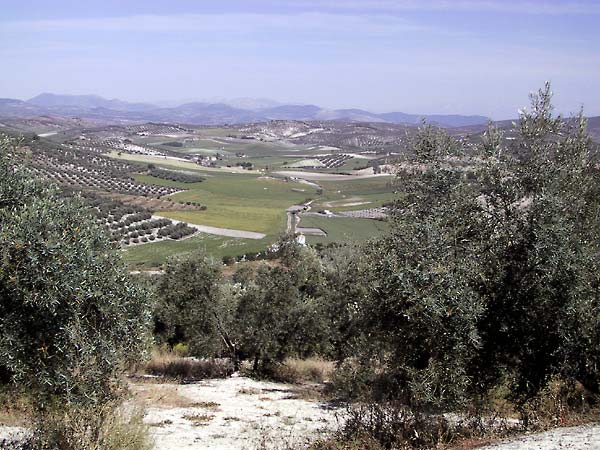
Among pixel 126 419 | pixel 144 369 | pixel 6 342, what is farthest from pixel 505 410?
pixel 144 369

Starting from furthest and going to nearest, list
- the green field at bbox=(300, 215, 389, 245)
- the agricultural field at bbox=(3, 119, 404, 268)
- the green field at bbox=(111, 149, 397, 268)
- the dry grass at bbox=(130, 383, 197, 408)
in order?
1. the agricultural field at bbox=(3, 119, 404, 268)
2. the green field at bbox=(300, 215, 389, 245)
3. the green field at bbox=(111, 149, 397, 268)
4. the dry grass at bbox=(130, 383, 197, 408)

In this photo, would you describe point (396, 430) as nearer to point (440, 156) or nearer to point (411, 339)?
point (411, 339)

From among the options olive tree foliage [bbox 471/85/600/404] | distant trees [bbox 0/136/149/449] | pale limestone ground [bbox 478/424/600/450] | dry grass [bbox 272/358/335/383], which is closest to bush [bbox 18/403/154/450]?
distant trees [bbox 0/136/149/449]

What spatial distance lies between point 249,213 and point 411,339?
10320 centimetres

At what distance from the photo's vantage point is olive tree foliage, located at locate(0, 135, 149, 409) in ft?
30.5

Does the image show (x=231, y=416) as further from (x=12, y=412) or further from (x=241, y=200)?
(x=241, y=200)

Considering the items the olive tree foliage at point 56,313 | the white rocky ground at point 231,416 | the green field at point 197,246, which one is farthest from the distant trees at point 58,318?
the green field at point 197,246

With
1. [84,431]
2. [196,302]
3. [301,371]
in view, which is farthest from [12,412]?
[301,371]

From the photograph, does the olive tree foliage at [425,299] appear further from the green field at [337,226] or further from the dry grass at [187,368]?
the green field at [337,226]

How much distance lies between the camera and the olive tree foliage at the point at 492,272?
1122 centimetres

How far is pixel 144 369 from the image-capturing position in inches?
1091

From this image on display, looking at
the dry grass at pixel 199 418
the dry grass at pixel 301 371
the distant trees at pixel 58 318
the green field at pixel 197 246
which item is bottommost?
the green field at pixel 197 246

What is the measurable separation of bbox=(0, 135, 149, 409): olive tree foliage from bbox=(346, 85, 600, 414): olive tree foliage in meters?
5.94

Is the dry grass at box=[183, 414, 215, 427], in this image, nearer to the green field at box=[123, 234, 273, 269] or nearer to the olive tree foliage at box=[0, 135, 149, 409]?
the olive tree foliage at box=[0, 135, 149, 409]
